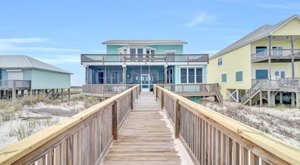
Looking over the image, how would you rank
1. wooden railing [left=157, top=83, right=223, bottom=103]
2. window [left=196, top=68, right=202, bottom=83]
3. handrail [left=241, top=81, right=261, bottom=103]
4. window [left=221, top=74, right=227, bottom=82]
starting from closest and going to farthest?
wooden railing [left=157, top=83, right=223, bottom=103] < handrail [left=241, top=81, right=261, bottom=103] < window [left=196, top=68, right=202, bottom=83] < window [left=221, top=74, right=227, bottom=82]

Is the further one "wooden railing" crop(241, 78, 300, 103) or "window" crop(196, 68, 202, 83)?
"window" crop(196, 68, 202, 83)

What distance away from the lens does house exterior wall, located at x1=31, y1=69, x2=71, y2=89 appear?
93.7ft

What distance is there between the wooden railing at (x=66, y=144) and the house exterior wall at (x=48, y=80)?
2647cm

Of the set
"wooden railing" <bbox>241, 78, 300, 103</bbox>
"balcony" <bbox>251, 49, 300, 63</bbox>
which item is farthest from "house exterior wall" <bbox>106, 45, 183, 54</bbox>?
"wooden railing" <bbox>241, 78, 300, 103</bbox>

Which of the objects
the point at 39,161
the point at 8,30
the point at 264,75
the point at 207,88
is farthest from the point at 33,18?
the point at 39,161

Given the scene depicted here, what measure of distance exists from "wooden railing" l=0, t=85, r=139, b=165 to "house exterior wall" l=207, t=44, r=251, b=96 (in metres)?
24.0

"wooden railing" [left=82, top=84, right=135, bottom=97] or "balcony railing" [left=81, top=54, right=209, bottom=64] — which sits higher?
"balcony railing" [left=81, top=54, right=209, bottom=64]

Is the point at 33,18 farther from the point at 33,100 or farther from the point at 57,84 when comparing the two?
the point at 33,100

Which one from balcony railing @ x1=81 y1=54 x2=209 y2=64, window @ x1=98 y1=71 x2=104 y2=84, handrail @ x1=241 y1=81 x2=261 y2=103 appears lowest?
handrail @ x1=241 y1=81 x2=261 y2=103

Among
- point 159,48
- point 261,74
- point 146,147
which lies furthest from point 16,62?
point 146,147

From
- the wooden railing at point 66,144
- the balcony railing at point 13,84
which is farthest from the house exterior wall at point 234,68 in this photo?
the wooden railing at point 66,144

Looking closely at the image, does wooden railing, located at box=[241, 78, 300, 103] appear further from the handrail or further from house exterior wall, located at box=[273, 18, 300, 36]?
house exterior wall, located at box=[273, 18, 300, 36]

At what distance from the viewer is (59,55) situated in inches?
2783

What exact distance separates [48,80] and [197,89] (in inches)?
776
